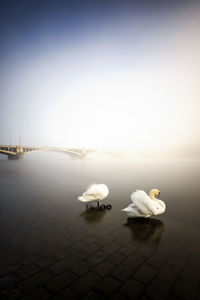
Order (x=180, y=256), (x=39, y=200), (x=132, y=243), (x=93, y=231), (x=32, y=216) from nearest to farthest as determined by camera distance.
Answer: (x=180, y=256) < (x=132, y=243) < (x=93, y=231) < (x=32, y=216) < (x=39, y=200)

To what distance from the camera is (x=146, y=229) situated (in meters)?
5.50

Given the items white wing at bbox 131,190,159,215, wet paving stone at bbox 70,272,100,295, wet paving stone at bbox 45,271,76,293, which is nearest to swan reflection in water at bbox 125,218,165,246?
white wing at bbox 131,190,159,215

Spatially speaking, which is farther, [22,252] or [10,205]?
[10,205]

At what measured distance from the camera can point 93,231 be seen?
5.23 meters

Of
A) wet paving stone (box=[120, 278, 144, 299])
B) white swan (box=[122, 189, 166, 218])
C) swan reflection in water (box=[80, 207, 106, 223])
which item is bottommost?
swan reflection in water (box=[80, 207, 106, 223])

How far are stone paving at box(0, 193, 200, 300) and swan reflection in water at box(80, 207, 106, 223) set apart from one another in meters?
0.22

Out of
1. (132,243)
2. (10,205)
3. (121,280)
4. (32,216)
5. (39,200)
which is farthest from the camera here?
(39,200)

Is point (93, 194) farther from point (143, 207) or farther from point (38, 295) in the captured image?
point (38, 295)

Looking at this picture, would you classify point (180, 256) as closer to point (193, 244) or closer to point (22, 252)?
point (193, 244)

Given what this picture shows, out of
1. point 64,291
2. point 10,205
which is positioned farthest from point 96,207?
point 64,291

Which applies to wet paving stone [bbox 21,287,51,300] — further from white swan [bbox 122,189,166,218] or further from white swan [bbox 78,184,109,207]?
white swan [bbox 78,184,109,207]

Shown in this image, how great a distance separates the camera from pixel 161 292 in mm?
2873

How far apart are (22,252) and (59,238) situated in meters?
0.99

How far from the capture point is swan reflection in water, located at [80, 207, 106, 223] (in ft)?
20.4
